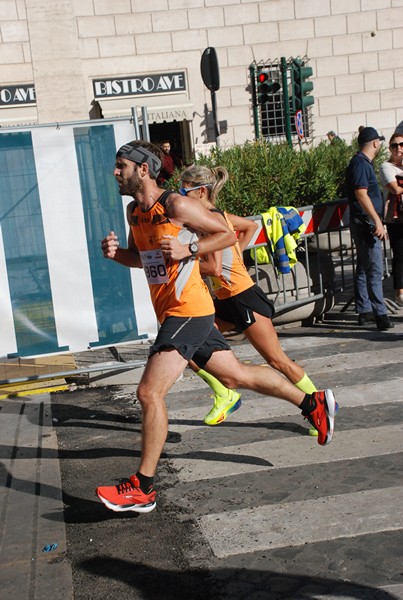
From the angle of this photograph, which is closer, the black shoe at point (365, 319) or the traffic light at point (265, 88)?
the black shoe at point (365, 319)

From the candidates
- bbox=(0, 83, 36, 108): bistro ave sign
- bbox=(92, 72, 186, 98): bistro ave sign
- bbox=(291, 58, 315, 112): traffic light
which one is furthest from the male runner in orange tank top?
bbox=(92, 72, 186, 98): bistro ave sign

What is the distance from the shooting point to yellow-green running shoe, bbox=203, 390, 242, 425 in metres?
6.45

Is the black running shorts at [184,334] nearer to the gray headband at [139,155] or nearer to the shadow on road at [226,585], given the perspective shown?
the gray headband at [139,155]

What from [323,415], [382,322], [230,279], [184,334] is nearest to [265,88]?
[382,322]

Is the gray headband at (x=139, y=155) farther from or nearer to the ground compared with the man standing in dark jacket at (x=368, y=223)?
farther from the ground

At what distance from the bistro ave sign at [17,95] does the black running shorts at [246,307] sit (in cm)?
1926

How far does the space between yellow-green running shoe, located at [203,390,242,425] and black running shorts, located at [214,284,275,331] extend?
1.63 ft

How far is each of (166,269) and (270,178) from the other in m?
5.47

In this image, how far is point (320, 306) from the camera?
10148 millimetres

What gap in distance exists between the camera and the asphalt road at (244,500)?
163 inches

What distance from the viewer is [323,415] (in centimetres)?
575

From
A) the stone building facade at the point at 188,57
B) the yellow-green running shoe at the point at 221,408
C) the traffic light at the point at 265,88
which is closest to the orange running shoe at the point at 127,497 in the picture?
the yellow-green running shoe at the point at 221,408

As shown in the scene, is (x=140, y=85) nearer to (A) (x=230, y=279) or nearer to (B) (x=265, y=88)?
(B) (x=265, y=88)

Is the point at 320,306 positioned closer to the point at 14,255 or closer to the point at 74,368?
the point at 74,368
